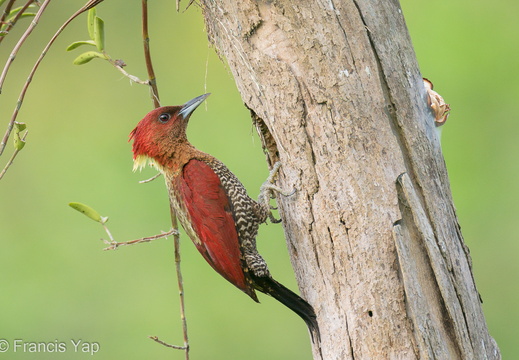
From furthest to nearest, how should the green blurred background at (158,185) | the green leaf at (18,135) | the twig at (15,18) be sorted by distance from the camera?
the green blurred background at (158,185) → the twig at (15,18) → the green leaf at (18,135)

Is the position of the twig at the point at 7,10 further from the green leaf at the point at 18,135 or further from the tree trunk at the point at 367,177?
the tree trunk at the point at 367,177

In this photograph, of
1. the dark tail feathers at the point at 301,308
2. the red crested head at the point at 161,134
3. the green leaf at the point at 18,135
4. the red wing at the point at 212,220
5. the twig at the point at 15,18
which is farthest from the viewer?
the red crested head at the point at 161,134

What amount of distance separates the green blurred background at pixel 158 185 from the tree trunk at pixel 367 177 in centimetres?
297

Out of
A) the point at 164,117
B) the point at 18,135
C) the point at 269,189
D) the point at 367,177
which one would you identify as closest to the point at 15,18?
the point at 18,135

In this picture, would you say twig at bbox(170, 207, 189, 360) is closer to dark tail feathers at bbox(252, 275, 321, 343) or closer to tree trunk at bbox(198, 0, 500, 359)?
dark tail feathers at bbox(252, 275, 321, 343)

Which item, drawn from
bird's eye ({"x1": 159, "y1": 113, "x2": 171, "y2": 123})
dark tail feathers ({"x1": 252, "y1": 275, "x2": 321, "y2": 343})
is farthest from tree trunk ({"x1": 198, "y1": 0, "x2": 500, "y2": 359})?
bird's eye ({"x1": 159, "y1": 113, "x2": 171, "y2": 123})

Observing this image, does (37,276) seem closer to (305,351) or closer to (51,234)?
(51,234)

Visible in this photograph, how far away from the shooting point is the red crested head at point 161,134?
340cm

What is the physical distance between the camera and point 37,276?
616 cm

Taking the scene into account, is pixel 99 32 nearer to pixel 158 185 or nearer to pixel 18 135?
pixel 18 135

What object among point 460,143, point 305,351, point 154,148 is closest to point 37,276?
point 305,351

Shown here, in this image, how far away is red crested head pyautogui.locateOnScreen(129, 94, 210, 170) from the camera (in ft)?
11.1

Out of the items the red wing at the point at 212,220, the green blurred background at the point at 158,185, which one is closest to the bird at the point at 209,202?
the red wing at the point at 212,220

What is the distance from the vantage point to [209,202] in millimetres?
3242
